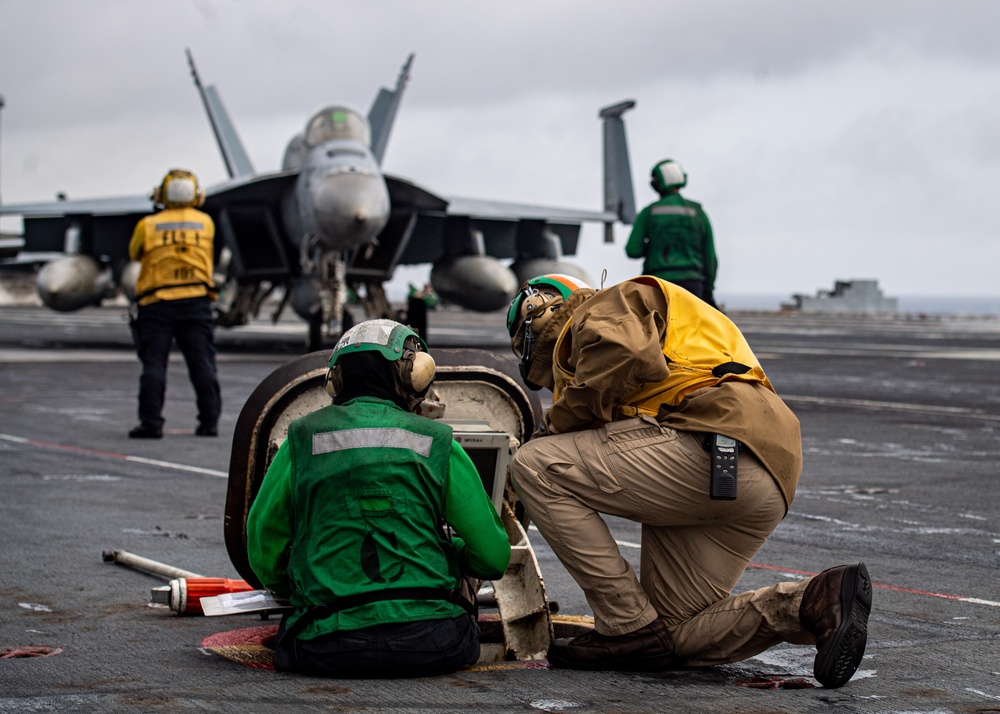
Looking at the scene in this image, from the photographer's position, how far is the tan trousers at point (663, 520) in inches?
152

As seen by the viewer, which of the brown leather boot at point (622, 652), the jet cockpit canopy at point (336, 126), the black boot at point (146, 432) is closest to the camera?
the brown leather boot at point (622, 652)

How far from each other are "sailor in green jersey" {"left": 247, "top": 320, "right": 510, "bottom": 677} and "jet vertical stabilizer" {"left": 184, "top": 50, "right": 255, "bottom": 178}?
28.4 m

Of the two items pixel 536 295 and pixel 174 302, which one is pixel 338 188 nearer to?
pixel 174 302

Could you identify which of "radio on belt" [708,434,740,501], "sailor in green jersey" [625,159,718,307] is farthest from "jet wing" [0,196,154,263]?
"radio on belt" [708,434,740,501]

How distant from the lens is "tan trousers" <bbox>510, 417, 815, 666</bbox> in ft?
12.7

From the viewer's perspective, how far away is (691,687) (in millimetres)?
3742

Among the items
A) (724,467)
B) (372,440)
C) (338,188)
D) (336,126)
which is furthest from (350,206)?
(724,467)

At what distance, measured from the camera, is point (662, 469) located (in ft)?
12.7

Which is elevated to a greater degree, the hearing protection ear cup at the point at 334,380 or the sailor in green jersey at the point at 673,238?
the sailor in green jersey at the point at 673,238

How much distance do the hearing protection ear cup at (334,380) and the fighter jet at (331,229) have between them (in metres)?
15.1

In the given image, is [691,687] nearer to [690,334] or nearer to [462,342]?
[690,334]

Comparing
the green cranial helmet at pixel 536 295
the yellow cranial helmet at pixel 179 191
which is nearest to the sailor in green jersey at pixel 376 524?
the green cranial helmet at pixel 536 295

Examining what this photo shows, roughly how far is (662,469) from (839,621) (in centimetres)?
68

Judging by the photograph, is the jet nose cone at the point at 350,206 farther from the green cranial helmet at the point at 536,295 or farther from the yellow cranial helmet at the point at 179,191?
the green cranial helmet at the point at 536,295
